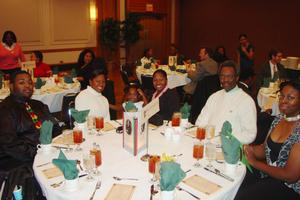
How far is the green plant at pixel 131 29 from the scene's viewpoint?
10305 millimetres

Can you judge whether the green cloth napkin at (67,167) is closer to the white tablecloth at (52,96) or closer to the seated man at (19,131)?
the seated man at (19,131)

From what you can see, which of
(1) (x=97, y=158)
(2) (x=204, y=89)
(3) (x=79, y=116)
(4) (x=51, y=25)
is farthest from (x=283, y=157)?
(4) (x=51, y=25)

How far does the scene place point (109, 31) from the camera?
9953mm

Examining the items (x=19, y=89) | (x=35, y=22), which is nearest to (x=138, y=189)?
(x=19, y=89)

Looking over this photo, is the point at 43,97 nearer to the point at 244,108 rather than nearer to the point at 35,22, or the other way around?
the point at 244,108

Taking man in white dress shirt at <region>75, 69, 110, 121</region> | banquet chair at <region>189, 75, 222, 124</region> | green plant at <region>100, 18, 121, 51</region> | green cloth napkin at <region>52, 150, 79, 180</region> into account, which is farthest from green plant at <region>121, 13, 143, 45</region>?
green cloth napkin at <region>52, 150, 79, 180</region>

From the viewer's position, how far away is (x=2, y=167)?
2.75m

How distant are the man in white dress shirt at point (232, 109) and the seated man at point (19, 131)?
5.14ft

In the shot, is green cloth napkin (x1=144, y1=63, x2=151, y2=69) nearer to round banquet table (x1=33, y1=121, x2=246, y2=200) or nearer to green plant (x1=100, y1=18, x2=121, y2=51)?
green plant (x1=100, y1=18, x2=121, y2=51)

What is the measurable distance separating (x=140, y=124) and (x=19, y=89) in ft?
4.68

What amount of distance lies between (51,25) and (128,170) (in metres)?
7.44

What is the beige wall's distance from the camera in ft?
27.0

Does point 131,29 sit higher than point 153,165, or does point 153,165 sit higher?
point 131,29

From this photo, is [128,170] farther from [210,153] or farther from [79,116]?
[79,116]
